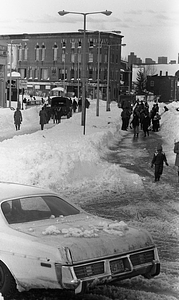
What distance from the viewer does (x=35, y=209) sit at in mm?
8188

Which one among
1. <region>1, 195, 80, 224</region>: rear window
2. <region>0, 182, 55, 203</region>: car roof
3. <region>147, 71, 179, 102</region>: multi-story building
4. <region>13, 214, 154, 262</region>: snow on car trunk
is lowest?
<region>147, 71, 179, 102</region>: multi-story building

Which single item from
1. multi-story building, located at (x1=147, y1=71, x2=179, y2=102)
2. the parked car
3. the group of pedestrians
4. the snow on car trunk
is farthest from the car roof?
multi-story building, located at (x1=147, y1=71, x2=179, y2=102)

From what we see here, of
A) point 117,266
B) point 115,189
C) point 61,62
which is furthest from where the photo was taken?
point 61,62

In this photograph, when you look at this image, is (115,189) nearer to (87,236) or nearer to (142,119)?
(87,236)

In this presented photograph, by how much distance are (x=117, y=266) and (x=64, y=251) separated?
2.33 feet

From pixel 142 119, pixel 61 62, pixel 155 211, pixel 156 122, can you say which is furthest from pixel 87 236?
pixel 61 62

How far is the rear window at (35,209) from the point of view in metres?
7.89

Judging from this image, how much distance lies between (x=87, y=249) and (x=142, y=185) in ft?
34.3

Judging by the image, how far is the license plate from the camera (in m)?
7.07

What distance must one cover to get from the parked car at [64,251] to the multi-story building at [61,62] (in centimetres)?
10552

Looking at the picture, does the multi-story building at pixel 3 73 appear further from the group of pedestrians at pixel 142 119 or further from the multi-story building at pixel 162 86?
the multi-story building at pixel 162 86

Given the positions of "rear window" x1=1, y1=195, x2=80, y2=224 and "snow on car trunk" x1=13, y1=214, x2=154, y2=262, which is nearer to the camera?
"snow on car trunk" x1=13, y1=214, x2=154, y2=262

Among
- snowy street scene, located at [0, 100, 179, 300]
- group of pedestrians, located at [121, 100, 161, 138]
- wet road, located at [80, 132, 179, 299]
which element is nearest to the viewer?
snowy street scene, located at [0, 100, 179, 300]

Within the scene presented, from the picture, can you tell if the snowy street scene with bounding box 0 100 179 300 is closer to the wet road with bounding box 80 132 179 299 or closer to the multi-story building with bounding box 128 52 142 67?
the wet road with bounding box 80 132 179 299
